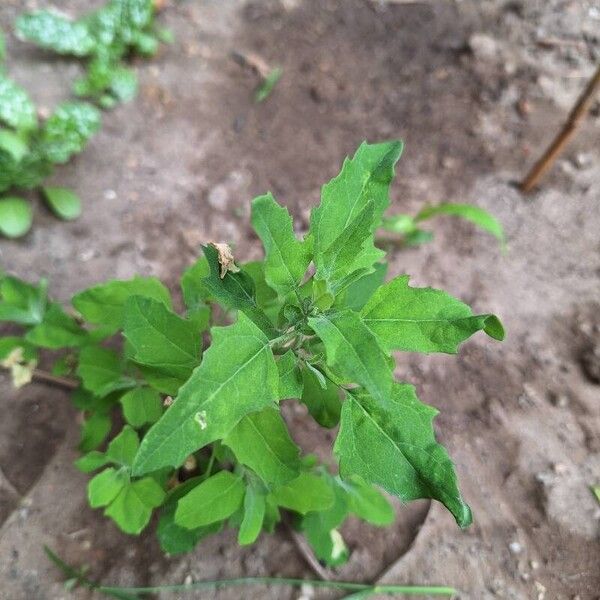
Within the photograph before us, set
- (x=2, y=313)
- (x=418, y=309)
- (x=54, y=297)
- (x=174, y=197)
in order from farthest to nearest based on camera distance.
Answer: (x=174, y=197)
(x=54, y=297)
(x=2, y=313)
(x=418, y=309)

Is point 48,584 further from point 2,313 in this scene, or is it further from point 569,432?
point 569,432

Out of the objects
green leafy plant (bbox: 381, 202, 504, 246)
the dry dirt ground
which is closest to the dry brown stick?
the dry dirt ground

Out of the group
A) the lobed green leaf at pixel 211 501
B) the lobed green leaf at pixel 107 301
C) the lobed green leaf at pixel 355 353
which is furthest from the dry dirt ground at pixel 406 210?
the lobed green leaf at pixel 355 353

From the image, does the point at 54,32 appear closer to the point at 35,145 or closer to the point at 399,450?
the point at 35,145

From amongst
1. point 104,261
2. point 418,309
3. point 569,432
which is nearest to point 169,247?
point 104,261

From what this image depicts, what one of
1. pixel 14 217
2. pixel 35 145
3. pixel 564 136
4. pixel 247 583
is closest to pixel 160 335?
pixel 247 583

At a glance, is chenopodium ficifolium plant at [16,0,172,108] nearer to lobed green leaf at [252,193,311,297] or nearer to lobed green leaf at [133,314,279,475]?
lobed green leaf at [252,193,311,297]
